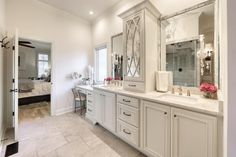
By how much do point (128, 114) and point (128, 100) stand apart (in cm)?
25

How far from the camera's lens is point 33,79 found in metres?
7.44

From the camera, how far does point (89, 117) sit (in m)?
3.58

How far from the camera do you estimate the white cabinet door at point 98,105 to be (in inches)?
116

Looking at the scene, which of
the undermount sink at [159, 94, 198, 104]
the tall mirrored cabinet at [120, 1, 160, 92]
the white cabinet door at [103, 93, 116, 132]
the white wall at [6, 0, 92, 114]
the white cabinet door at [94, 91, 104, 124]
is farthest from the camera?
the white wall at [6, 0, 92, 114]

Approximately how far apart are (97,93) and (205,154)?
7.57 ft

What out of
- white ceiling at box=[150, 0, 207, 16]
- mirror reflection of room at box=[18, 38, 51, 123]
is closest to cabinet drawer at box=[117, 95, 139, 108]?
white ceiling at box=[150, 0, 207, 16]

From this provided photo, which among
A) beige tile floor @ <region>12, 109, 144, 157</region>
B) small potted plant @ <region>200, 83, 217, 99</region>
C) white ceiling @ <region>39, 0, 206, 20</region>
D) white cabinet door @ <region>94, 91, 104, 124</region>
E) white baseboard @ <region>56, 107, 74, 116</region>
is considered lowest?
beige tile floor @ <region>12, 109, 144, 157</region>

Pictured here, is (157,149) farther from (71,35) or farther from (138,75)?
(71,35)

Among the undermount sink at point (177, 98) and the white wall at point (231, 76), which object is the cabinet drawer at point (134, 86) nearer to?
the undermount sink at point (177, 98)

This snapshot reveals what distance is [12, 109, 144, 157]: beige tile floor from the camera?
2154 mm

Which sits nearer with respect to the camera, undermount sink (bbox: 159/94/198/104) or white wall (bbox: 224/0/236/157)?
white wall (bbox: 224/0/236/157)

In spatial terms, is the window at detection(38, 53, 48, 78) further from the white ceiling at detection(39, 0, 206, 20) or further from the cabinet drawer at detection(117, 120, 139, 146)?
the cabinet drawer at detection(117, 120, 139, 146)

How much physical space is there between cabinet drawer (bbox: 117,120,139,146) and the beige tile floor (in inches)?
7.6

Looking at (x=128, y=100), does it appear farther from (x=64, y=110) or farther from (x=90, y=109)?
(x=64, y=110)
